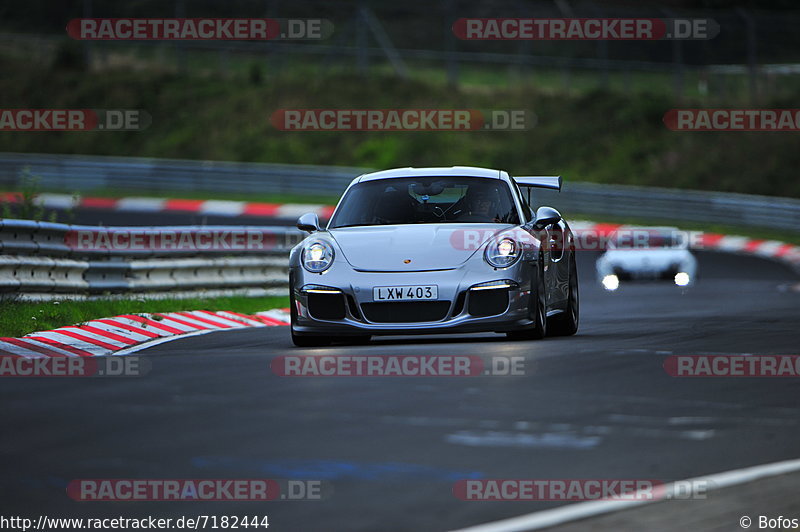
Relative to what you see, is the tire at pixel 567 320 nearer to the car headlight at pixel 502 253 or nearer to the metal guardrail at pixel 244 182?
the car headlight at pixel 502 253

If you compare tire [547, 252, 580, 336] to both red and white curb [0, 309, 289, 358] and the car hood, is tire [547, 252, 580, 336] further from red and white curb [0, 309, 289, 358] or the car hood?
red and white curb [0, 309, 289, 358]

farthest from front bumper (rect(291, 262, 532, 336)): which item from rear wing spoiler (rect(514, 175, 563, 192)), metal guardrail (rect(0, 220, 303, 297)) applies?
metal guardrail (rect(0, 220, 303, 297))

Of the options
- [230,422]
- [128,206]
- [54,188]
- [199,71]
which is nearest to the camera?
[230,422]

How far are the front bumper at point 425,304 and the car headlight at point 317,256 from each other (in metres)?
0.09

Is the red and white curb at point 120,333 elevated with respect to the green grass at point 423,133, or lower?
lower

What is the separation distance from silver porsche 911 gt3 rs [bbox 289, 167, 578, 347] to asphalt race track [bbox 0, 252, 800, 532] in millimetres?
280

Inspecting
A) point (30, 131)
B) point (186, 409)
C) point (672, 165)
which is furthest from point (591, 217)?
point (186, 409)

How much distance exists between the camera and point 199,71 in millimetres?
46969

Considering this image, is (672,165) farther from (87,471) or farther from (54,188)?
(87,471)

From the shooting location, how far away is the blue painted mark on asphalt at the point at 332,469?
565 cm

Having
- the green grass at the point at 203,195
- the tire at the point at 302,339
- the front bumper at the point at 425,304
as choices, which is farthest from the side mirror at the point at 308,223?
the green grass at the point at 203,195

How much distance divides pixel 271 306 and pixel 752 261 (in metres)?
13.6

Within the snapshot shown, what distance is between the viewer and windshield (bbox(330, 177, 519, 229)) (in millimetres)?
11000

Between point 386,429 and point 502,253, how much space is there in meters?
3.76
